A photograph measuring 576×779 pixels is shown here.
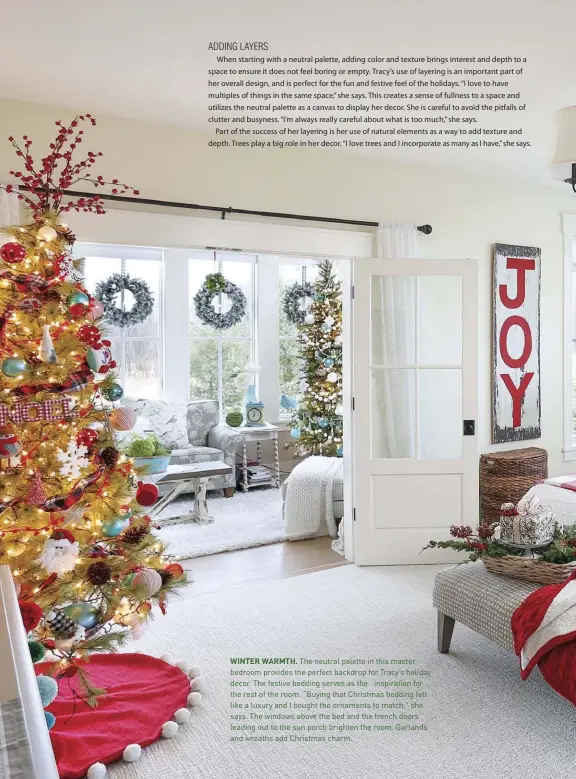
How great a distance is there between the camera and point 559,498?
3658 millimetres

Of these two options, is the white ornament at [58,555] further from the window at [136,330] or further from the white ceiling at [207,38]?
the window at [136,330]

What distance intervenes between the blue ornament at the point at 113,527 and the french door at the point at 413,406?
2.09 m

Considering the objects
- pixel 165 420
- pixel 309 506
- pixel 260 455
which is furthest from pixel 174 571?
pixel 260 455

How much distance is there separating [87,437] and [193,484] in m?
2.97

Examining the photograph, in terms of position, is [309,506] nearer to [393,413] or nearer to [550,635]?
[393,413]

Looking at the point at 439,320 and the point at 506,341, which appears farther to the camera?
the point at 506,341

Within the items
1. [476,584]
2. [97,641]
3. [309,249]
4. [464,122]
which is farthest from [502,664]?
[464,122]

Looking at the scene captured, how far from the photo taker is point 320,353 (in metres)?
5.89

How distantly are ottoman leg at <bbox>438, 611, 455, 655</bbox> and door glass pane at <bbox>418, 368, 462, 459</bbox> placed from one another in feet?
4.67

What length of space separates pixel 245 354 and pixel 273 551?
125 inches

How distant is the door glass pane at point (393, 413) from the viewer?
4.11 metres

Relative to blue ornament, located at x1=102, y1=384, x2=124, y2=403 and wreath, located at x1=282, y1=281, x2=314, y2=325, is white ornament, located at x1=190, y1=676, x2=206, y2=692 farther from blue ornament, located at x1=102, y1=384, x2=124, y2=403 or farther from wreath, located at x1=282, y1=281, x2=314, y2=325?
wreath, located at x1=282, y1=281, x2=314, y2=325

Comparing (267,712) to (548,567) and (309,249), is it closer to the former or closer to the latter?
(548,567)

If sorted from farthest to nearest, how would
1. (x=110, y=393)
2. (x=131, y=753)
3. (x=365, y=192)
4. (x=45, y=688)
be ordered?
(x=365, y=192) < (x=110, y=393) < (x=131, y=753) < (x=45, y=688)
